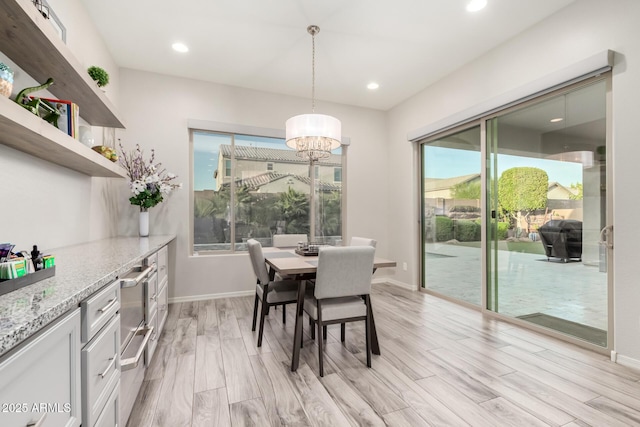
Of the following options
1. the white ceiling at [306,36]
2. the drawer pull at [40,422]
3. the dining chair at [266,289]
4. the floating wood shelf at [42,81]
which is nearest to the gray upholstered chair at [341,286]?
the dining chair at [266,289]

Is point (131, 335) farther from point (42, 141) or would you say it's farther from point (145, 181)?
point (145, 181)

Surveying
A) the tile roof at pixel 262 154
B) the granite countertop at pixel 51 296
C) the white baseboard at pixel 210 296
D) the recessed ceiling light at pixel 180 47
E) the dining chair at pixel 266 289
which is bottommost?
the white baseboard at pixel 210 296

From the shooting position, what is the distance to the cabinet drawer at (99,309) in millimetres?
995

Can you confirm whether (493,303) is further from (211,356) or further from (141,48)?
(141,48)

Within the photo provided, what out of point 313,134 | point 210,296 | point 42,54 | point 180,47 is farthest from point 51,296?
point 210,296

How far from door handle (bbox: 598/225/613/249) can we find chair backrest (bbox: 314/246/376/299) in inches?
72.5

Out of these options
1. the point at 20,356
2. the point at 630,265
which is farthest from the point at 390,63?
the point at 20,356

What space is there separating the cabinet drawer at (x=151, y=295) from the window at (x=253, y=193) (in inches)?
71.4

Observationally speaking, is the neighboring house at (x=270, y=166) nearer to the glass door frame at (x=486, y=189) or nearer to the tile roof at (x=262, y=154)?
the tile roof at (x=262, y=154)

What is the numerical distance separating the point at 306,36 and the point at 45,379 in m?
3.15

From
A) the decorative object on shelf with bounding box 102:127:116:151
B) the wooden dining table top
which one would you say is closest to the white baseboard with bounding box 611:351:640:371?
the wooden dining table top

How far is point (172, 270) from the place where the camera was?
376 cm

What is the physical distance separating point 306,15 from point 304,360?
2.91 meters

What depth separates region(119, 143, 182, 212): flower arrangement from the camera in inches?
→ 127
